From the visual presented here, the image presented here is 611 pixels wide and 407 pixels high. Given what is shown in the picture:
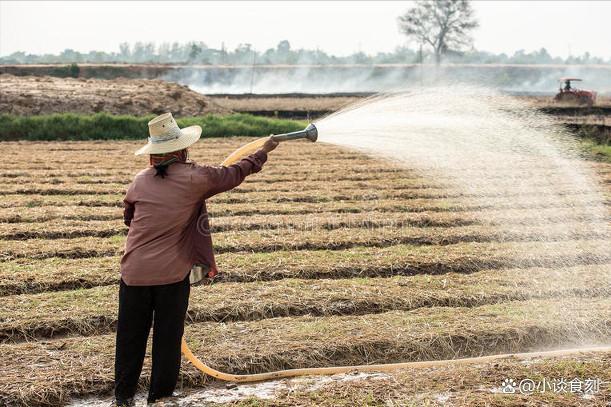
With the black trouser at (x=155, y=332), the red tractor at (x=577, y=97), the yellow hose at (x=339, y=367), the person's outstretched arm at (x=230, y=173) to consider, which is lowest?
the yellow hose at (x=339, y=367)

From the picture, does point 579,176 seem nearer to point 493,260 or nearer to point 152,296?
point 493,260

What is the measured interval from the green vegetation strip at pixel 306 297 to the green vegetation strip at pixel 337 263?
270mm

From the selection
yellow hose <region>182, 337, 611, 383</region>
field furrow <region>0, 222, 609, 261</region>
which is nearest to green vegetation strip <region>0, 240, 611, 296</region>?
field furrow <region>0, 222, 609, 261</region>

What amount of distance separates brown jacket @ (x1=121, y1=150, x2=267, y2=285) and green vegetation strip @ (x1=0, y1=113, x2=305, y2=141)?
1490 cm

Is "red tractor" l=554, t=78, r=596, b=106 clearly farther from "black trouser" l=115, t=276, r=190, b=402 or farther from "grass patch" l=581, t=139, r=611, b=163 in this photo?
"black trouser" l=115, t=276, r=190, b=402

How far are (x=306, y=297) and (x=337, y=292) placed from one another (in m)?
0.30

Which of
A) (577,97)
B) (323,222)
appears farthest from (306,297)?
(577,97)

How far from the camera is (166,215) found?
13.3ft

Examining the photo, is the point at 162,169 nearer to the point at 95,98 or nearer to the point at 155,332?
the point at 155,332

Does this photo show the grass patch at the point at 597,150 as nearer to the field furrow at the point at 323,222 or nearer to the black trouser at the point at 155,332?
the field furrow at the point at 323,222

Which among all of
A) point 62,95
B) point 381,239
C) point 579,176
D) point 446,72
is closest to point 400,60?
point 446,72

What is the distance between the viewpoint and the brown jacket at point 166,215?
159 inches

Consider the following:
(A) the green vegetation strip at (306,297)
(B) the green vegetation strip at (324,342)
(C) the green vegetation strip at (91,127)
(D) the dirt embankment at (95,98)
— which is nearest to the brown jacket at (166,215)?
(B) the green vegetation strip at (324,342)

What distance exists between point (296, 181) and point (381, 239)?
404cm
